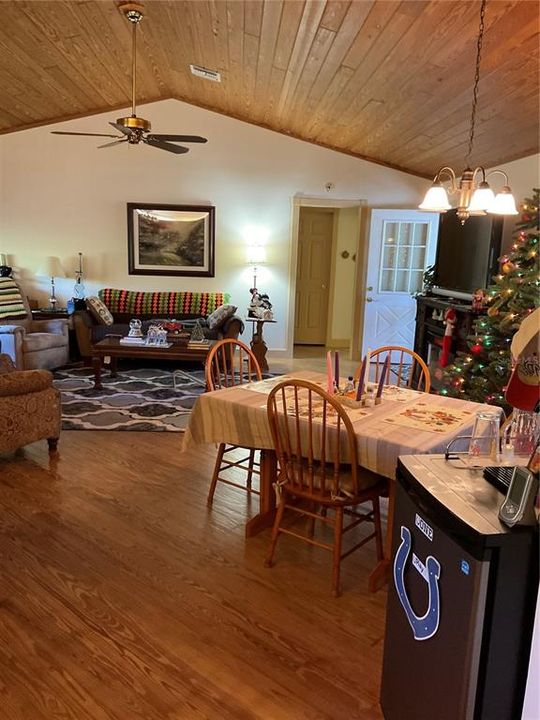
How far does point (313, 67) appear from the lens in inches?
177

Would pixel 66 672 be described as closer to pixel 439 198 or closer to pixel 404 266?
pixel 439 198

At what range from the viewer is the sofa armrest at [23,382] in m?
3.62

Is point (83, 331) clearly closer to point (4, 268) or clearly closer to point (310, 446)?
point (4, 268)

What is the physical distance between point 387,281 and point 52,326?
13.8 feet

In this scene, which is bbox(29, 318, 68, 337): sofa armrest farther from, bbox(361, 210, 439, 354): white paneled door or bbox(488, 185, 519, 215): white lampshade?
bbox(488, 185, 519, 215): white lampshade

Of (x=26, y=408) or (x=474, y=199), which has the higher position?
Answer: (x=474, y=199)

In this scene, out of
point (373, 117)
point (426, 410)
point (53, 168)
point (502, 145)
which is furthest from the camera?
point (53, 168)

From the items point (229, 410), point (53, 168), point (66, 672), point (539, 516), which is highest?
point (53, 168)

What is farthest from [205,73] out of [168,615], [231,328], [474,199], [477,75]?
[168,615]

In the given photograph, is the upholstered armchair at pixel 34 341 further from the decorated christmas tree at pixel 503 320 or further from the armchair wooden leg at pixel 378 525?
the armchair wooden leg at pixel 378 525

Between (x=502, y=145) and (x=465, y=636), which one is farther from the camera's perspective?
(x=502, y=145)

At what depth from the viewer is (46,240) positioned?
743 cm

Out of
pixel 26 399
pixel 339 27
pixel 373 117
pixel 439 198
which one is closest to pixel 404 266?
pixel 373 117

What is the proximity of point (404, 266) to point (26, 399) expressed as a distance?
16.9 ft
